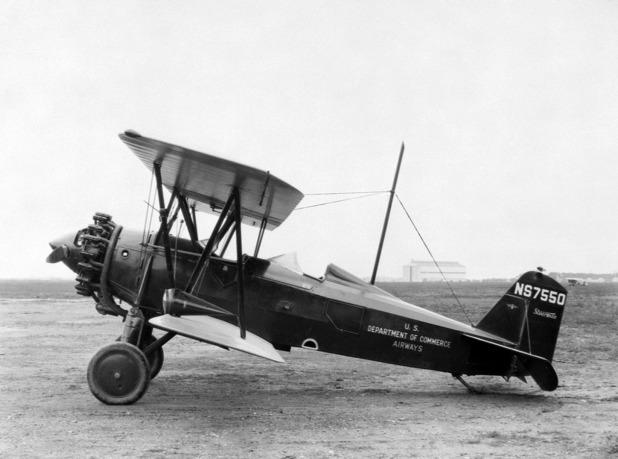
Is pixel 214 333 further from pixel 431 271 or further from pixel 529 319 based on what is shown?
pixel 431 271

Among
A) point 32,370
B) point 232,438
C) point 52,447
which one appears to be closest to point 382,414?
point 232,438

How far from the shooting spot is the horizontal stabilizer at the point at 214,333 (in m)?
6.17

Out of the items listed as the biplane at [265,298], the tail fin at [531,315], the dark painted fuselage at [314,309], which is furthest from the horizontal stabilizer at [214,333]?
the tail fin at [531,315]

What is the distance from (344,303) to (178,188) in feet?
9.27

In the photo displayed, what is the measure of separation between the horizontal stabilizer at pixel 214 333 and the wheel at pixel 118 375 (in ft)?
1.95

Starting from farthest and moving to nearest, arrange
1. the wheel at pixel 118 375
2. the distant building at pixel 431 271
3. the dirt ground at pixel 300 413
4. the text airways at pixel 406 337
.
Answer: the distant building at pixel 431 271 < the text airways at pixel 406 337 < the wheel at pixel 118 375 < the dirt ground at pixel 300 413

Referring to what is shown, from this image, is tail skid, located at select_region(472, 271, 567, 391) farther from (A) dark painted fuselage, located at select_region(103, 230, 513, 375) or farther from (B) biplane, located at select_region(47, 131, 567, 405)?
(A) dark painted fuselage, located at select_region(103, 230, 513, 375)

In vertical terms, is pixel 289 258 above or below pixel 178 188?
below

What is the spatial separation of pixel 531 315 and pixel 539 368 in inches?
31.8

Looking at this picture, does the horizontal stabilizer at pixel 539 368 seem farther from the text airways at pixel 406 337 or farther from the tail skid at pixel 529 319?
the text airways at pixel 406 337

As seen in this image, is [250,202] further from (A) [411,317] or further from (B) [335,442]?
(B) [335,442]

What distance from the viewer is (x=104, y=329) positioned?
16.7m

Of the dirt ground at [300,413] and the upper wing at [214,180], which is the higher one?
the upper wing at [214,180]

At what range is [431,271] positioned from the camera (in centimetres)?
15050
